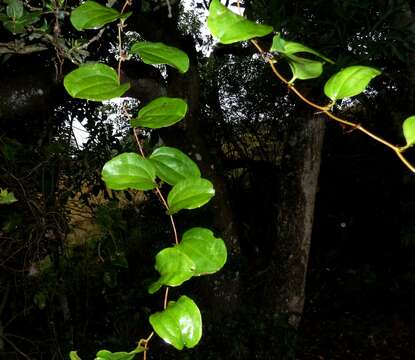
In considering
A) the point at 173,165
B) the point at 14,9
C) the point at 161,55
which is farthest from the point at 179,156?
the point at 14,9

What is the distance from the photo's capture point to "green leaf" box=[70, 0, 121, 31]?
0.56m

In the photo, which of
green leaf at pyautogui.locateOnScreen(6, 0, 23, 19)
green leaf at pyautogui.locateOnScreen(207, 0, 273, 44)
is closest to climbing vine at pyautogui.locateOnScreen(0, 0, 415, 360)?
green leaf at pyautogui.locateOnScreen(207, 0, 273, 44)

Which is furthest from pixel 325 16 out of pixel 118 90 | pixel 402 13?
pixel 118 90

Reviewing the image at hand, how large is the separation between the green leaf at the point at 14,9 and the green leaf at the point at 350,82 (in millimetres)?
646

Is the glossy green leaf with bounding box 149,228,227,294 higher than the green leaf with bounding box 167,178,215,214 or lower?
lower

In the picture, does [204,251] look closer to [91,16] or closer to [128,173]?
[128,173]

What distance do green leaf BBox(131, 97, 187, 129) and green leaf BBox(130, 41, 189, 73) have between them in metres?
0.04

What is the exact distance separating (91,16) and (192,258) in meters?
0.32

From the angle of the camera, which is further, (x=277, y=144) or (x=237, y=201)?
(x=277, y=144)

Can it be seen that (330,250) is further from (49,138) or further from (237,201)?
(49,138)

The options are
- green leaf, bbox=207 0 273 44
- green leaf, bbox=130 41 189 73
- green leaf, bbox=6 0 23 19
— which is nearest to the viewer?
green leaf, bbox=207 0 273 44

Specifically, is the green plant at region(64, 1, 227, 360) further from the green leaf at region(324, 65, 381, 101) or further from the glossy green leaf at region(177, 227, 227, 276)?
the green leaf at region(324, 65, 381, 101)

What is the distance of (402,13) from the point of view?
1742 millimetres

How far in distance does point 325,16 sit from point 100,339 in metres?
1.94
